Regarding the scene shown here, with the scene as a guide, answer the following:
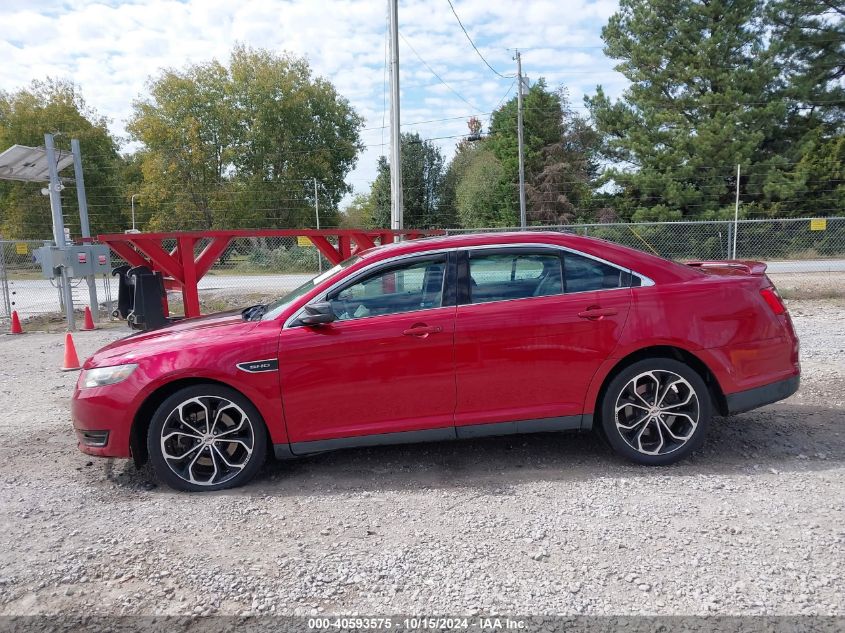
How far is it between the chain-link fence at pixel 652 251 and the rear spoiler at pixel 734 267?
10912 mm

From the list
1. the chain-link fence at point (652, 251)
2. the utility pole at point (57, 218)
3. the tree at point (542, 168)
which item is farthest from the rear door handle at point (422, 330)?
the tree at point (542, 168)

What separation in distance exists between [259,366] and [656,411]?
8.68 ft

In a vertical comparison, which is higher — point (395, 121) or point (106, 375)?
point (395, 121)

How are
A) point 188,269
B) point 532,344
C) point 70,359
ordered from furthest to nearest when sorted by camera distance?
point 188,269 < point 70,359 < point 532,344

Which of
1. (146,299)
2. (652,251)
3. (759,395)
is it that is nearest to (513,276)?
(759,395)

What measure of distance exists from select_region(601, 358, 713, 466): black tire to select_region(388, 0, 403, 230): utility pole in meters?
9.29

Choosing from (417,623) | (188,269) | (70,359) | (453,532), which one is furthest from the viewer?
(188,269)

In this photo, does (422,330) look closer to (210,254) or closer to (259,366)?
(259,366)

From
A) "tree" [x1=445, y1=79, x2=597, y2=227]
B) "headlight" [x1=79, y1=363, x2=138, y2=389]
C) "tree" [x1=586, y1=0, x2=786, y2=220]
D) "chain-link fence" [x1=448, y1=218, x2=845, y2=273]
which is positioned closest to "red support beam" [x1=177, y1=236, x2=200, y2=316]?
"headlight" [x1=79, y1=363, x2=138, y2=389]

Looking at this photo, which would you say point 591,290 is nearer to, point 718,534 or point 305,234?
point 718,534

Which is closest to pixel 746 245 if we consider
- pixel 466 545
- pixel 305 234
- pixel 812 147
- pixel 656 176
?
pixel 656 176

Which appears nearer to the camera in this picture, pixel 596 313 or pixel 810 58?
pixel 596 313

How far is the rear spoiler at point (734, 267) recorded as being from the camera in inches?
167

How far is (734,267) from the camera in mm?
4438
